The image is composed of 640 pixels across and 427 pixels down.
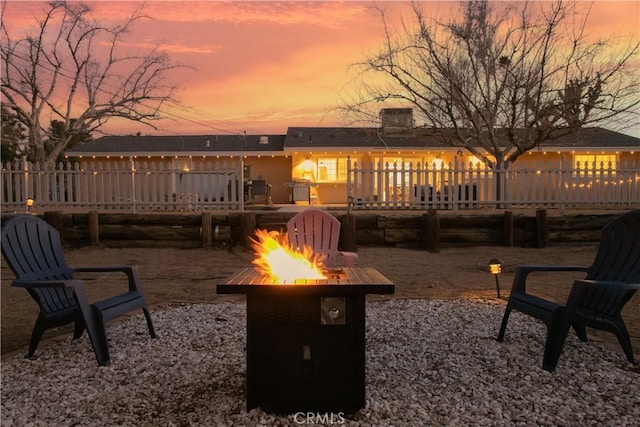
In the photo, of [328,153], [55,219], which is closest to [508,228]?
[55,219]

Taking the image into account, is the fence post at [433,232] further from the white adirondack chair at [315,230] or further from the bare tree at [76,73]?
the bare tree at [76,73]

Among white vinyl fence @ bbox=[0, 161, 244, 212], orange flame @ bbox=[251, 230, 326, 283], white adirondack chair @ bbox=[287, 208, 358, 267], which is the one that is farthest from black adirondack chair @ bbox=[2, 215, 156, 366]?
white vinyl fence @ bbox=[0, 161, 244, 212]

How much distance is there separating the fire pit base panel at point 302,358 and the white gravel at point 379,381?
107mm

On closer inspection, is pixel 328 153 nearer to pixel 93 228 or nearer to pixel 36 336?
pixel 93 228

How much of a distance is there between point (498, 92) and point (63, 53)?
14476mm

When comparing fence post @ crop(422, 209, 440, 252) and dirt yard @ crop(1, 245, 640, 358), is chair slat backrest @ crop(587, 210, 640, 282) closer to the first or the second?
dirt yard @ crop(1, 245, 640, 358)

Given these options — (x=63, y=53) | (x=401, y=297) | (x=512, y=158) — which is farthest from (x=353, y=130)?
(x=401, y=297)

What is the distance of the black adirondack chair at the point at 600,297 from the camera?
3.80 m

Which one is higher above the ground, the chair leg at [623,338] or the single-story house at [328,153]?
the single-story house at [328,153]

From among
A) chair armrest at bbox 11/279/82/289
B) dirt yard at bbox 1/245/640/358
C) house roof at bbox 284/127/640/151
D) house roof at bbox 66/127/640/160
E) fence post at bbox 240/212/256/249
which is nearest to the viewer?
chair armrest at bbox 11/279/82/289

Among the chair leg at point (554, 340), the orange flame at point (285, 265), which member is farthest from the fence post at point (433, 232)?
the orange flame at point (285, 265)

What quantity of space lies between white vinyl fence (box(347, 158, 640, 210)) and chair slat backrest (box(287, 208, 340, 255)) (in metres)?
5.47

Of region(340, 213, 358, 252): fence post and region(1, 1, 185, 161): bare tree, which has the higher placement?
region(1, 1, 185, 161): bare tree

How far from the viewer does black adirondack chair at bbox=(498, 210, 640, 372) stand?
12.5 ft
